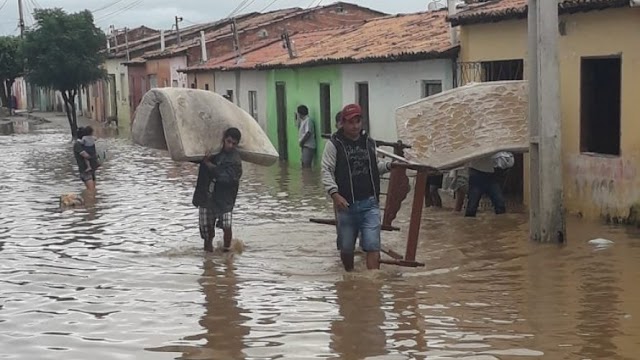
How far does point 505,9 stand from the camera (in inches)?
512

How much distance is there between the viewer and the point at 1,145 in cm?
3123

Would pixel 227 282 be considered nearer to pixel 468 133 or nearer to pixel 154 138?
pixel 154 138

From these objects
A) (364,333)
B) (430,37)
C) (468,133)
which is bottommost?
(364,333)

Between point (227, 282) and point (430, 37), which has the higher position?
point (430, 37)

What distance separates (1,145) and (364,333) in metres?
26.9

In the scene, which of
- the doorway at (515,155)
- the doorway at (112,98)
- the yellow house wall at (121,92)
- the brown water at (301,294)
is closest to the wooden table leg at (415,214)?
the brown water at (301,294)

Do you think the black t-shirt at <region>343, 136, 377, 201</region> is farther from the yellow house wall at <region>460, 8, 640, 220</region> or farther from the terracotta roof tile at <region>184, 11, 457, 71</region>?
the terracotta roof tile at <region>184, 11, 457, 71</region>

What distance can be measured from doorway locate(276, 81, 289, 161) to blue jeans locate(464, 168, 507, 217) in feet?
39.0

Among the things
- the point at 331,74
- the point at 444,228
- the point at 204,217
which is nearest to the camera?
the point at 204,217

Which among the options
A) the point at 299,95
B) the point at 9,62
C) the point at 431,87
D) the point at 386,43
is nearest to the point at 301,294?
the point at 431,87

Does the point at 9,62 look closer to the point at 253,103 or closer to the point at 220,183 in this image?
the point at 253,103

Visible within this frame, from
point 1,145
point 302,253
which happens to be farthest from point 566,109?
point 1,145

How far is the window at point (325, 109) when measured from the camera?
21.3 meters

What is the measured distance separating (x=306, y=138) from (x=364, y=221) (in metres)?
12.7
